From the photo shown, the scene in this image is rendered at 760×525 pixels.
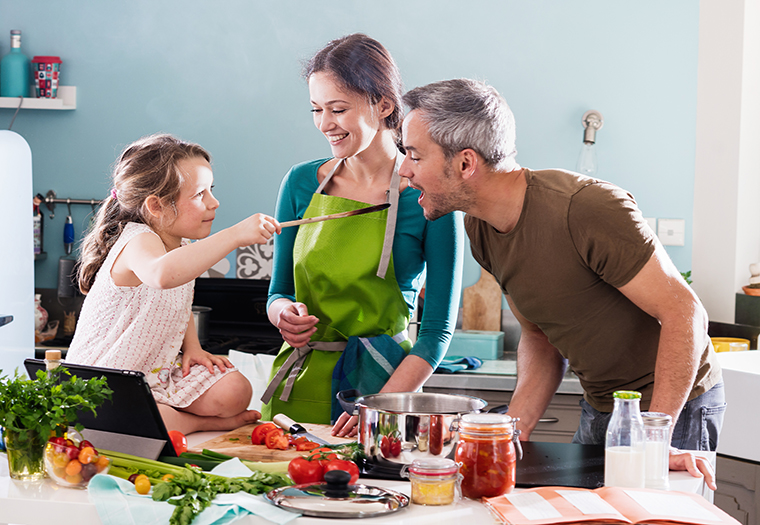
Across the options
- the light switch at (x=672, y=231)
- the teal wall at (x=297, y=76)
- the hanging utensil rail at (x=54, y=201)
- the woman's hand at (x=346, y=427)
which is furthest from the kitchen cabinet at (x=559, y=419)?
the hanging utensil rail at (x=54, y=201)

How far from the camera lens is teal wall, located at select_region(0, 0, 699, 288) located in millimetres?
3094

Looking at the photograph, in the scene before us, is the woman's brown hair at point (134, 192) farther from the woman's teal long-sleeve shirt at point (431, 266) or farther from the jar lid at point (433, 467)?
the jar lid at point (433, 467)

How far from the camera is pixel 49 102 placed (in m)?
3.26

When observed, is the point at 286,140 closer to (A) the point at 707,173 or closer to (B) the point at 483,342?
(B) the point at 483,342

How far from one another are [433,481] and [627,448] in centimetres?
30

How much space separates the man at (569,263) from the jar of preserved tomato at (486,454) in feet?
1.28

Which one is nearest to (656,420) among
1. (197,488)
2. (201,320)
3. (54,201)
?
(197,488)

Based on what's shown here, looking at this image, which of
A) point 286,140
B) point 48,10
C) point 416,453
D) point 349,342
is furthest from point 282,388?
point 48,10

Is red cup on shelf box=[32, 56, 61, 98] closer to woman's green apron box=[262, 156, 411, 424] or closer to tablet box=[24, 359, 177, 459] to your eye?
woman's green apron box=[262, 156, 411, 424]

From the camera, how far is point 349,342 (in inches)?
63.2

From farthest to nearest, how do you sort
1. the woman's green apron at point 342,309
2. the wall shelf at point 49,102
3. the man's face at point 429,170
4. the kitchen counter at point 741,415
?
the wall shelf at point 49,102 < the kitchen counter at point 741,415 < the woman's green apron at point 342,309 < the man's face at point 429,170

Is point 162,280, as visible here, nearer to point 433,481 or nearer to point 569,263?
point 433,481

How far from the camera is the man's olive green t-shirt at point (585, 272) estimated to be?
1.28m

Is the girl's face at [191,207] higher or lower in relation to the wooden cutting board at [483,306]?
higher
